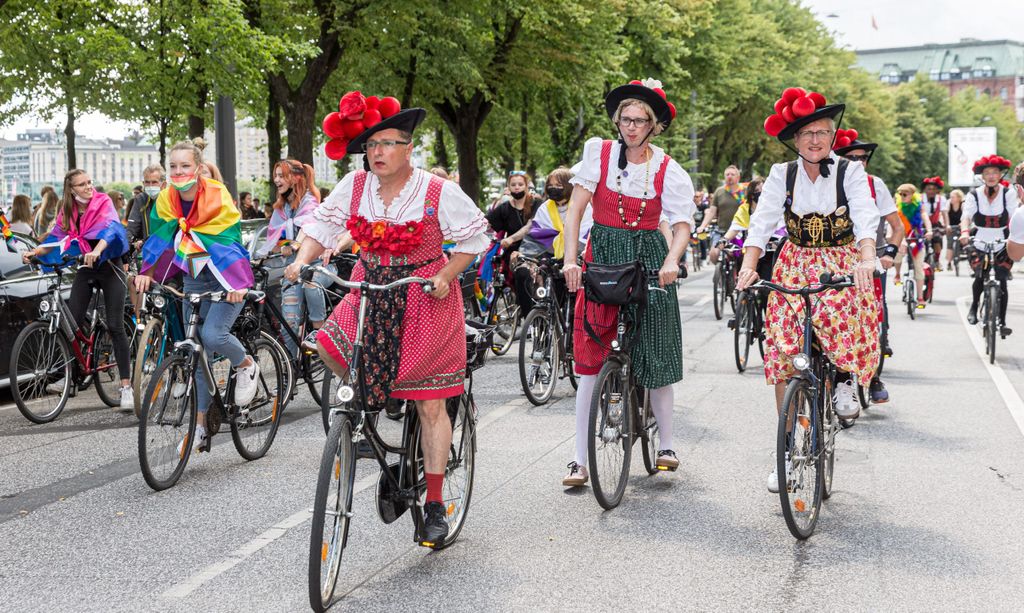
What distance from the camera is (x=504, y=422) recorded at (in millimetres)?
8336

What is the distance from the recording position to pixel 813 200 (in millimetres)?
5676

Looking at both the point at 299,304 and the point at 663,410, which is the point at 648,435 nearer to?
the point at 663,410

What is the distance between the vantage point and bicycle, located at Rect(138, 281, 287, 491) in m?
6.20

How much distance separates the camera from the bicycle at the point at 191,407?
6195 millimetres

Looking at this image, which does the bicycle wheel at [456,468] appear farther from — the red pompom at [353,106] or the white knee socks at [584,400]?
the red pompom at [353,106]

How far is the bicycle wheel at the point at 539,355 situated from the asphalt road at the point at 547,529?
49 cm

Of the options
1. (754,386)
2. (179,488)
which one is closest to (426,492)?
(179,488)

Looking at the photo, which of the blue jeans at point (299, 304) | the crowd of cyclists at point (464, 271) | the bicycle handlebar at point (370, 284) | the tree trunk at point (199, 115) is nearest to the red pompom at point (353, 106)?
the crowd of cyclists at point (464, 271)

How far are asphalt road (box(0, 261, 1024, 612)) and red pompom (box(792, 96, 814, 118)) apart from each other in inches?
74.7

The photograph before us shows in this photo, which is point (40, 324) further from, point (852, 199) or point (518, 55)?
point (518, 55)

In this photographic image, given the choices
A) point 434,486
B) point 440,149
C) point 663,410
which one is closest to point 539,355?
point 663,410

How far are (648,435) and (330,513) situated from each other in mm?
2555

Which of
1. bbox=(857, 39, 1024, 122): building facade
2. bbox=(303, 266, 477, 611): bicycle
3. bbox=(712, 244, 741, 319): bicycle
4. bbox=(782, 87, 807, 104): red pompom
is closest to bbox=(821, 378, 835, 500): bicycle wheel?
bbox=(782, 87, 807, 104): red pompom

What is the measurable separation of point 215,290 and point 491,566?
9.21 feet
